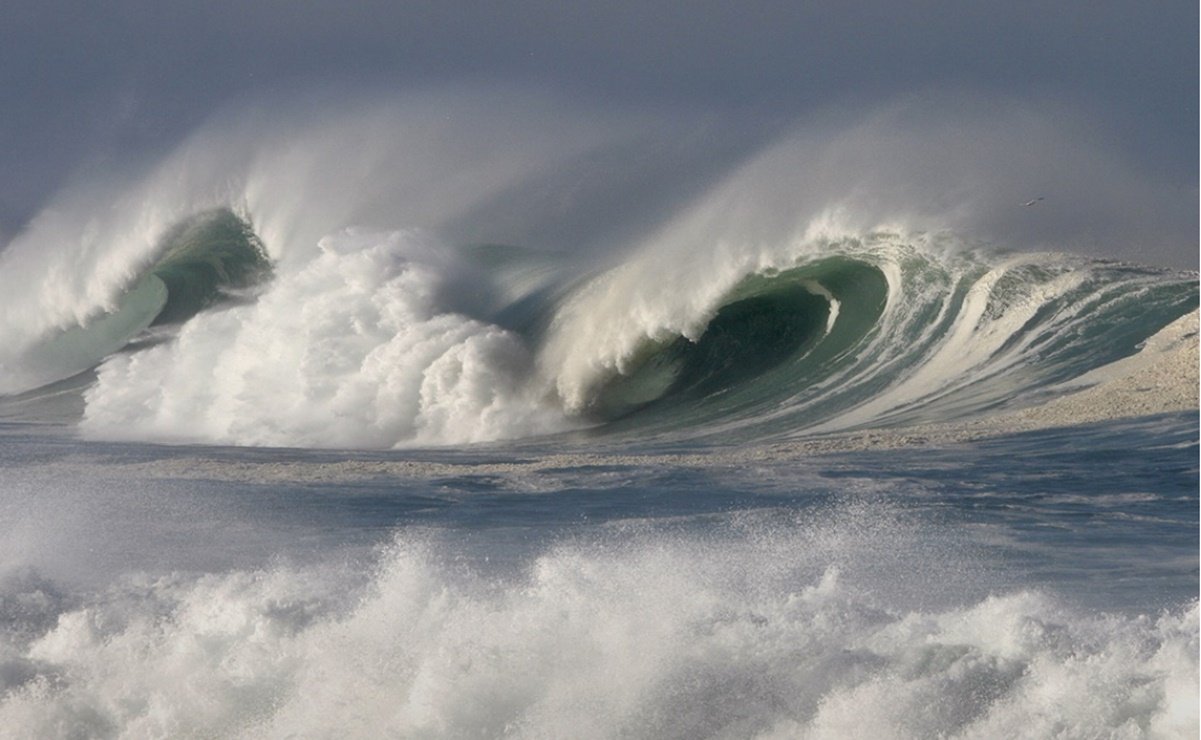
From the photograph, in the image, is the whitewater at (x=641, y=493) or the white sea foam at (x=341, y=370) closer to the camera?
the whitewater at (x=641, y=493)

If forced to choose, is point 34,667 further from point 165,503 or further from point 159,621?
point 165,503

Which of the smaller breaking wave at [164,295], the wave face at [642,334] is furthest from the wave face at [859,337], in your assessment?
the smaller breaking wave at [164,295]

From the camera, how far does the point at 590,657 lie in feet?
20.2

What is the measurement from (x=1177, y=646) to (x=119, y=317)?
67.9 ft

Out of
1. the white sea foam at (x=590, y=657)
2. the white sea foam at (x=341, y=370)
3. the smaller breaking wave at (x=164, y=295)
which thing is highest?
the smaller breaking wave at (x=164, y=295)

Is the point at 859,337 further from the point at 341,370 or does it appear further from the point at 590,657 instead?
the point at 590,657

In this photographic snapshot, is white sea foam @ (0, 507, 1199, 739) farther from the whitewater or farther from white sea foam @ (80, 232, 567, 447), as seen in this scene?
white sea foam @ (80, 232, 567, 447)

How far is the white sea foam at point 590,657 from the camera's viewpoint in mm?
5676

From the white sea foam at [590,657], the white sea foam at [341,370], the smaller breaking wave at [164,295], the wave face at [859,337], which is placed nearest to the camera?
the white sea foam at [590,657]

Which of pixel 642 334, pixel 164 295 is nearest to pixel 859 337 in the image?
pixel 642 334

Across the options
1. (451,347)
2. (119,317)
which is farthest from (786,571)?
(119,317)

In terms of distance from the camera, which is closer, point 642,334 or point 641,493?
point 641,493

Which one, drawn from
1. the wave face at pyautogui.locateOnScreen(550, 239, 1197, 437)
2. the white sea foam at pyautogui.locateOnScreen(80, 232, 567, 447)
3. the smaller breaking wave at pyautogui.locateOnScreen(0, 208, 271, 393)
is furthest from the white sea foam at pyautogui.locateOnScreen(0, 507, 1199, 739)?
the smaller breaking wave at pyautogui.locateOnScreen(0, 208, 271, 393)

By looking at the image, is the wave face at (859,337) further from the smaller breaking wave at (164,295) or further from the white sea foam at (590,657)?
the smaller breaking wave at (164,295)
